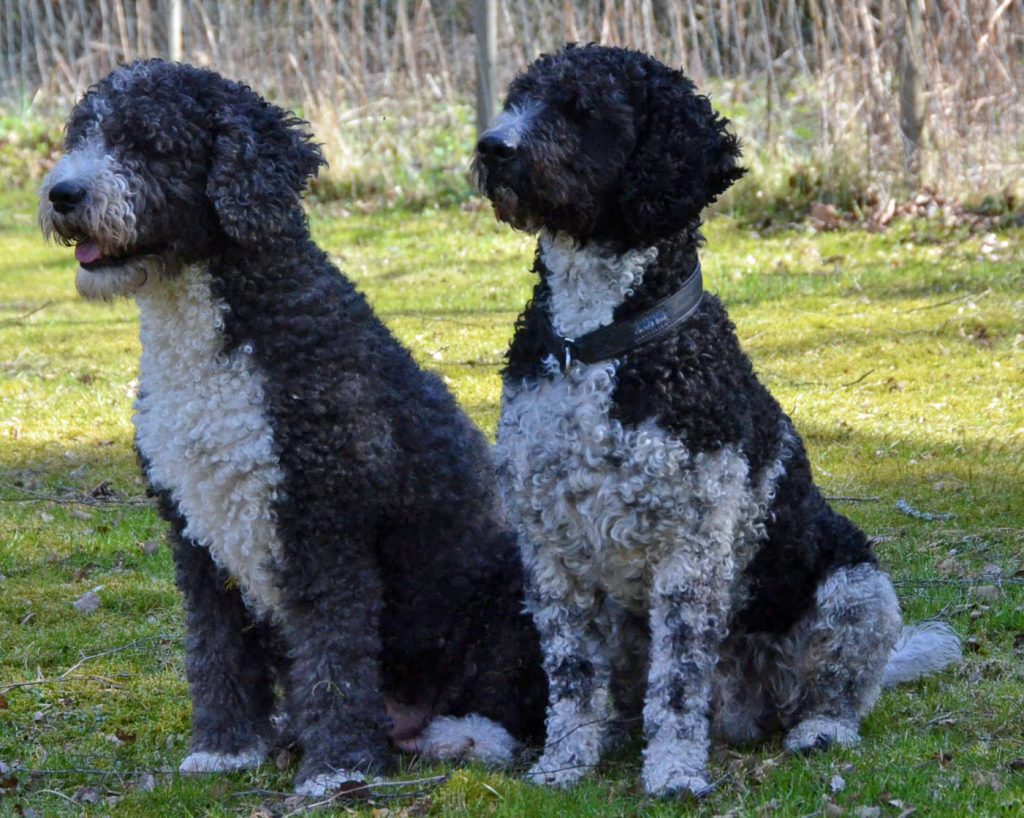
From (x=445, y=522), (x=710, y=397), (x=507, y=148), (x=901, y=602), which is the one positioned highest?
(x=507, y=148)

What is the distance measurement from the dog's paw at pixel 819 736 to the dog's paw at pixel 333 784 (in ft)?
4.20

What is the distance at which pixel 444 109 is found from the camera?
14.0 meters

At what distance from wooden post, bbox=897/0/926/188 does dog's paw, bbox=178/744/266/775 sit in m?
8.67

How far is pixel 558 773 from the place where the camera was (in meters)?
4.12

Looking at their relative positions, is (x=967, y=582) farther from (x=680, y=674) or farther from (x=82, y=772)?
(x=82, y=772)

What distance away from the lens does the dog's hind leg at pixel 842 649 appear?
14.1 feet

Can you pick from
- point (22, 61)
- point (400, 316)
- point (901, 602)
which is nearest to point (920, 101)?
point (400, 316)

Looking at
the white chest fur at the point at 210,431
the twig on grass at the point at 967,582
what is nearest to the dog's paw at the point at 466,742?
the white chest fur at the point at 210,431

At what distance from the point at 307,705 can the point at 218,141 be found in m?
1.57

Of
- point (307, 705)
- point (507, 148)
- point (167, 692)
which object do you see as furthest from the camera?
point (167, 692)

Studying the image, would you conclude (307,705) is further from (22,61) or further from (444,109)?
(22,61)

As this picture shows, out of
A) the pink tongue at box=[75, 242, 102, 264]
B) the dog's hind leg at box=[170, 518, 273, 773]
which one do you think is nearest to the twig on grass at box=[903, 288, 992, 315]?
the dog's hind leg at box=[170, 518, 273, 773]

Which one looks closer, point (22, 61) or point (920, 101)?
point (920, 101)

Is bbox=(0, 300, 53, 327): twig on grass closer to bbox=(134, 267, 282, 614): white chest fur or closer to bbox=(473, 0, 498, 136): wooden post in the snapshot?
bbox=(473, 0, 498, 136): wooden post
